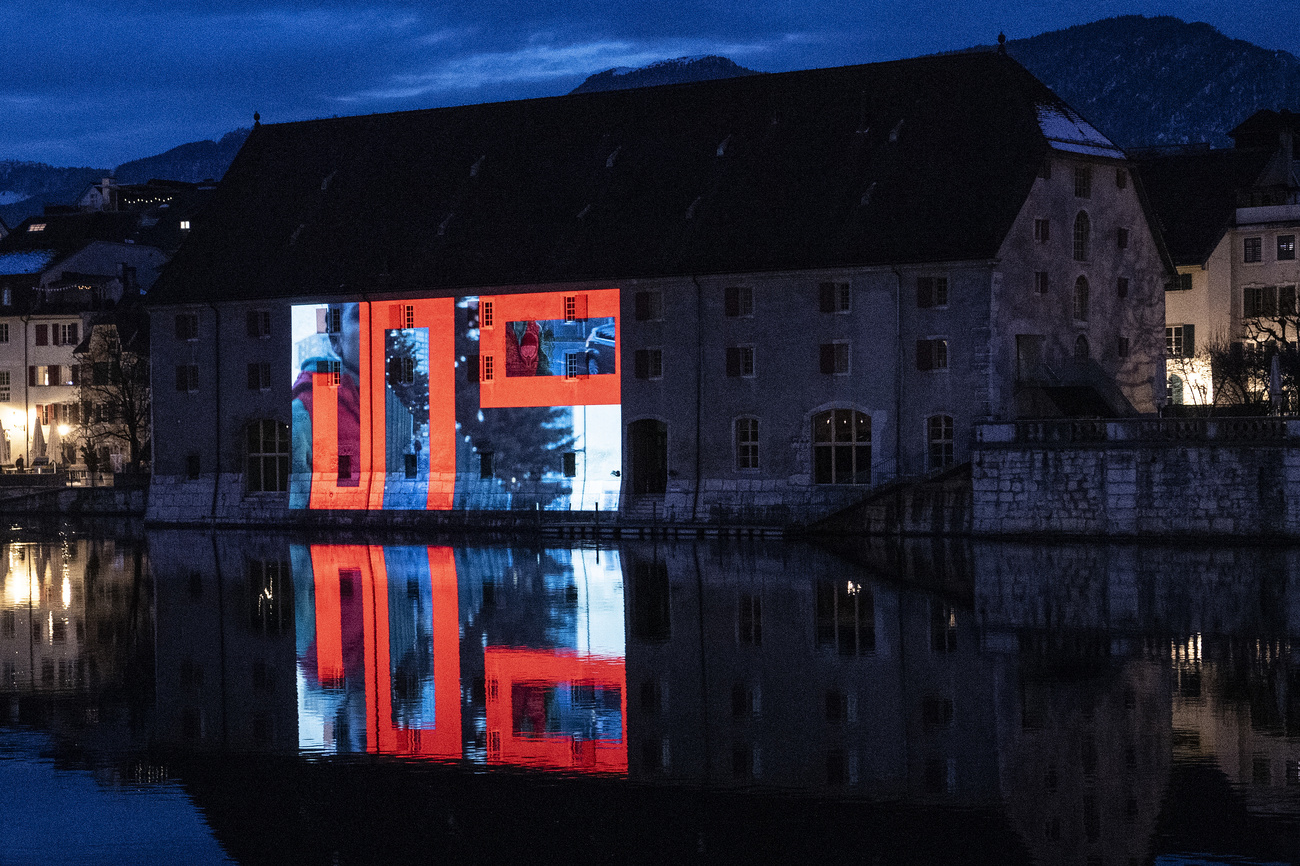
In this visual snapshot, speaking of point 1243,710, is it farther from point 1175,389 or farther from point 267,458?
point 1175,389

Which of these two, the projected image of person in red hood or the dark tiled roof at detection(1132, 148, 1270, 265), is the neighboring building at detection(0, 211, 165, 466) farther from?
the dark tiled roof at detection(1132, 148, 1270, 265)

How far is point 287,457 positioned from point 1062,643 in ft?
143

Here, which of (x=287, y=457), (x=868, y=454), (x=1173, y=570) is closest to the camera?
(x=1173, y=570)

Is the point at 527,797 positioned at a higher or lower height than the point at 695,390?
lower

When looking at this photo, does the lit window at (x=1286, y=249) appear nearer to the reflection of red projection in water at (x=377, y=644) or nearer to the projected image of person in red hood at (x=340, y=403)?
the projected image of person in red hood at (x=340, y=403)

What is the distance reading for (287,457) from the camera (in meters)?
68.1

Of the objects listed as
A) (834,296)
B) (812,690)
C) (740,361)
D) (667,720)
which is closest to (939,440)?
(834,296)

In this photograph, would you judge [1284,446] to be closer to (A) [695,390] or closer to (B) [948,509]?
(B) [948,509]

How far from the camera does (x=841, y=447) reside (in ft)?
188

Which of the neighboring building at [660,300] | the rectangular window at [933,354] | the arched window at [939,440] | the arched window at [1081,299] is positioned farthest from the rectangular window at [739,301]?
the arched window at [1081,299]

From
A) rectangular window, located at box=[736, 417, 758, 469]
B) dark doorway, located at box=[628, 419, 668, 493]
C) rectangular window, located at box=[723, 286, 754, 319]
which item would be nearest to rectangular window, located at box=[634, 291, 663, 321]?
rectangular window, located at box=[723, 286, 754, 319]

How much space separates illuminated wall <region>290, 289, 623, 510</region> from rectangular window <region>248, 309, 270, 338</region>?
4.25 ft

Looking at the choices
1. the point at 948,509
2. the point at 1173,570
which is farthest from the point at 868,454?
the point at 1173,570

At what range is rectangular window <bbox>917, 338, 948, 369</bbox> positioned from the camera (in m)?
55.7
